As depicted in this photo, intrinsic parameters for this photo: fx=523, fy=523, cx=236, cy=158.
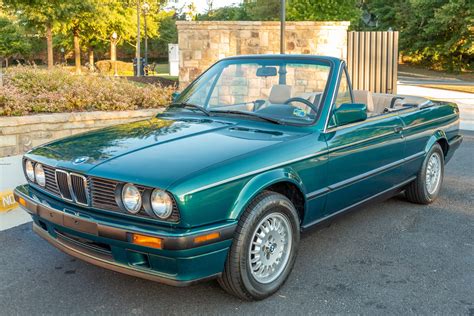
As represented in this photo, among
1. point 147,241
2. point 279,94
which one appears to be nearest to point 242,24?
point 279,94

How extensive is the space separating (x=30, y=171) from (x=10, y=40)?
162 feet

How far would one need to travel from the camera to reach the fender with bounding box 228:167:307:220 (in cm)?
313

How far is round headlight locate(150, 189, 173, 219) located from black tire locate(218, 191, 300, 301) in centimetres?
47

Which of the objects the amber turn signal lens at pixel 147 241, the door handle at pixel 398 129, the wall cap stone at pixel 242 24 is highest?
the wall cap stone at pixel 242 24

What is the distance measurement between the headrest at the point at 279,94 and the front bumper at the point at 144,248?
162 cm

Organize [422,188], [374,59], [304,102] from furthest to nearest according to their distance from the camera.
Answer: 1. [374,59]
2. [422,188]
3. [304,102]

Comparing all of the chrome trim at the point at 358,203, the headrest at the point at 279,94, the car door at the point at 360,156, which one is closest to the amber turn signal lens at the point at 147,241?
the chrome trim at the point at 358,203

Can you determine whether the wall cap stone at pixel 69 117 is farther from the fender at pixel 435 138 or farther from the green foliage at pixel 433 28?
the green foliage at pixel 433 28

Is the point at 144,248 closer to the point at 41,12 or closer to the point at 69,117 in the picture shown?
the point at 69,117

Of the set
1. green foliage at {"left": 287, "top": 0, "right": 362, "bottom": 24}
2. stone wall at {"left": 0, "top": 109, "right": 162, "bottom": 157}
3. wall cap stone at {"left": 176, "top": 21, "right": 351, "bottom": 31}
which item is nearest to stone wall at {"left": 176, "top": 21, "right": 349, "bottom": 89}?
wall cap stone at {"left": 176, "top": 21, "right": 351, "bottom": 31}

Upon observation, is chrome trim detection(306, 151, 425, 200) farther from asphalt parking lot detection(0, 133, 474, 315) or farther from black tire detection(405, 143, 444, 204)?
asphalt parking lot detection(0, 133, 474, 315)

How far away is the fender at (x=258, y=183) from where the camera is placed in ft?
10.3

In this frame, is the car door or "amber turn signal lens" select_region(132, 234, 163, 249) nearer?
"amber turn signal lens" select_region(132, 234, 163, 249)

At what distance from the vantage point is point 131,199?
9.87 ft
